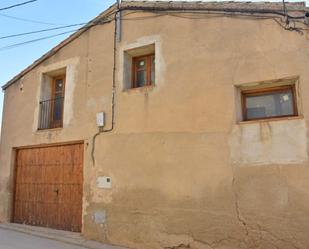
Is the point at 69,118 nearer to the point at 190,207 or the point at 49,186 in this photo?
the point at 49,186

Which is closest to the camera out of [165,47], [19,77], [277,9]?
[277,9]

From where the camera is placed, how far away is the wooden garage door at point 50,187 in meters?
7.88

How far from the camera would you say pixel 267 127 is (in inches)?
219

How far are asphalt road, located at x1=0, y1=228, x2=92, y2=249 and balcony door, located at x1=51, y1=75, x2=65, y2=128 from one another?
306 cm

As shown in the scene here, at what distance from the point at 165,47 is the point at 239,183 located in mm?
3380

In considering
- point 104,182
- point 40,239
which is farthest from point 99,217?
point 40,239

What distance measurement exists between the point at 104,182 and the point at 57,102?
10.4 ft

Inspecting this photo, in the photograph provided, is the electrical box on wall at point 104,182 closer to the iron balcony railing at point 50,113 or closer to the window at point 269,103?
the iron balcony railing at point 50,113

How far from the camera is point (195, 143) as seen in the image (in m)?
6.19

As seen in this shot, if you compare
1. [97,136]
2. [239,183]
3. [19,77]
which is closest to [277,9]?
[239,183]

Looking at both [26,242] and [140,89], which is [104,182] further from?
[140,89]

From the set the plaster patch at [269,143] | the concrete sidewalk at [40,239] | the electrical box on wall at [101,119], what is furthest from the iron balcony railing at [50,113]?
the plaster patch at [269,143]

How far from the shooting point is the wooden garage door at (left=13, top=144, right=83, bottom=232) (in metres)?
7.88

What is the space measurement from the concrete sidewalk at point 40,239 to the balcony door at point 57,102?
9.55ft
